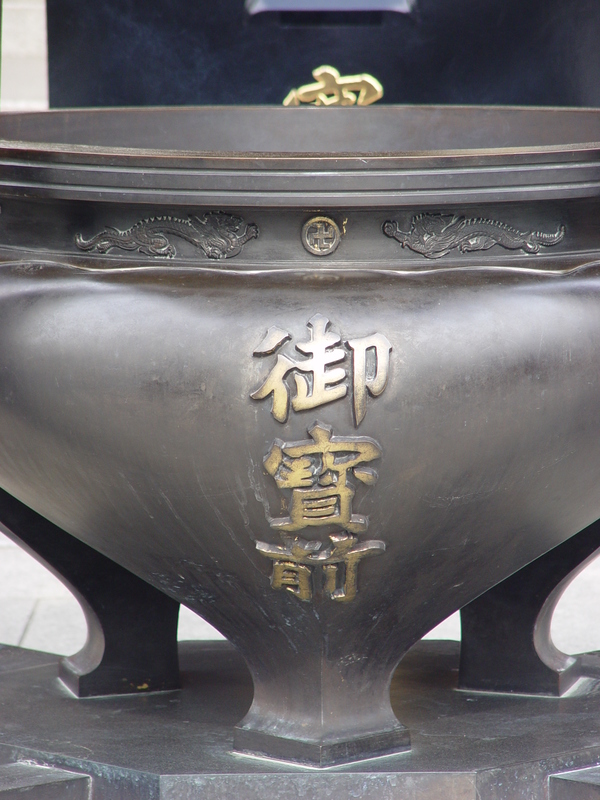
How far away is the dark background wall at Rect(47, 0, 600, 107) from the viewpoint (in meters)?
2.56

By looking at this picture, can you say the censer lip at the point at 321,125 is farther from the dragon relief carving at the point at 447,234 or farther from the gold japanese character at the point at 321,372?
the gold japanese character at the point at 321,372

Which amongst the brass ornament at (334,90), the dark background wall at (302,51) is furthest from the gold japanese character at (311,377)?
the dark background wall at (302,51)

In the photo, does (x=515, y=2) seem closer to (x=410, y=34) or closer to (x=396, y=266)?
(x=410, y=34)

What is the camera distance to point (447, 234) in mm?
1329

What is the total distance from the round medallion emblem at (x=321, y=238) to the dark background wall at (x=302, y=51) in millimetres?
1389

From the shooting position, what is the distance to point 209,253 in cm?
133

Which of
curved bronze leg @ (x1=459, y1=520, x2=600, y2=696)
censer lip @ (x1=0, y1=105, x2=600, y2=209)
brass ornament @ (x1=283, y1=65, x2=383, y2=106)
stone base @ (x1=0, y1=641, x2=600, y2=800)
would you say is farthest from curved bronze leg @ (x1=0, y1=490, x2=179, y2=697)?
brass ornament @ (x1=283, y1=65, x2=383, y2=106)

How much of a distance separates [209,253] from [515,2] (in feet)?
4.92

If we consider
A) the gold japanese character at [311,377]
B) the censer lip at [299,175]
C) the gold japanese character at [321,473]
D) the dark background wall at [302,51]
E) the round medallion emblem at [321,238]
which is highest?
the dark background wall at [302,51]

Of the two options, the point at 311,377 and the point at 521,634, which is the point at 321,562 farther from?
the point at 521,634

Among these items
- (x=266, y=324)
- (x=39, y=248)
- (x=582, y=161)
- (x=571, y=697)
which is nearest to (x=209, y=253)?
(x=266, y=324)

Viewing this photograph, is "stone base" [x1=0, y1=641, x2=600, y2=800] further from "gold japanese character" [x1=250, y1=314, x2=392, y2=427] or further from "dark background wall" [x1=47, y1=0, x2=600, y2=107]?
"dark background wall" [x1=47, y1=0, x2=600, y2=107]

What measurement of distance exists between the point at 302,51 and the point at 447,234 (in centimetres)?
140

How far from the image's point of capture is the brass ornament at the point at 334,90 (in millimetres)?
2408
